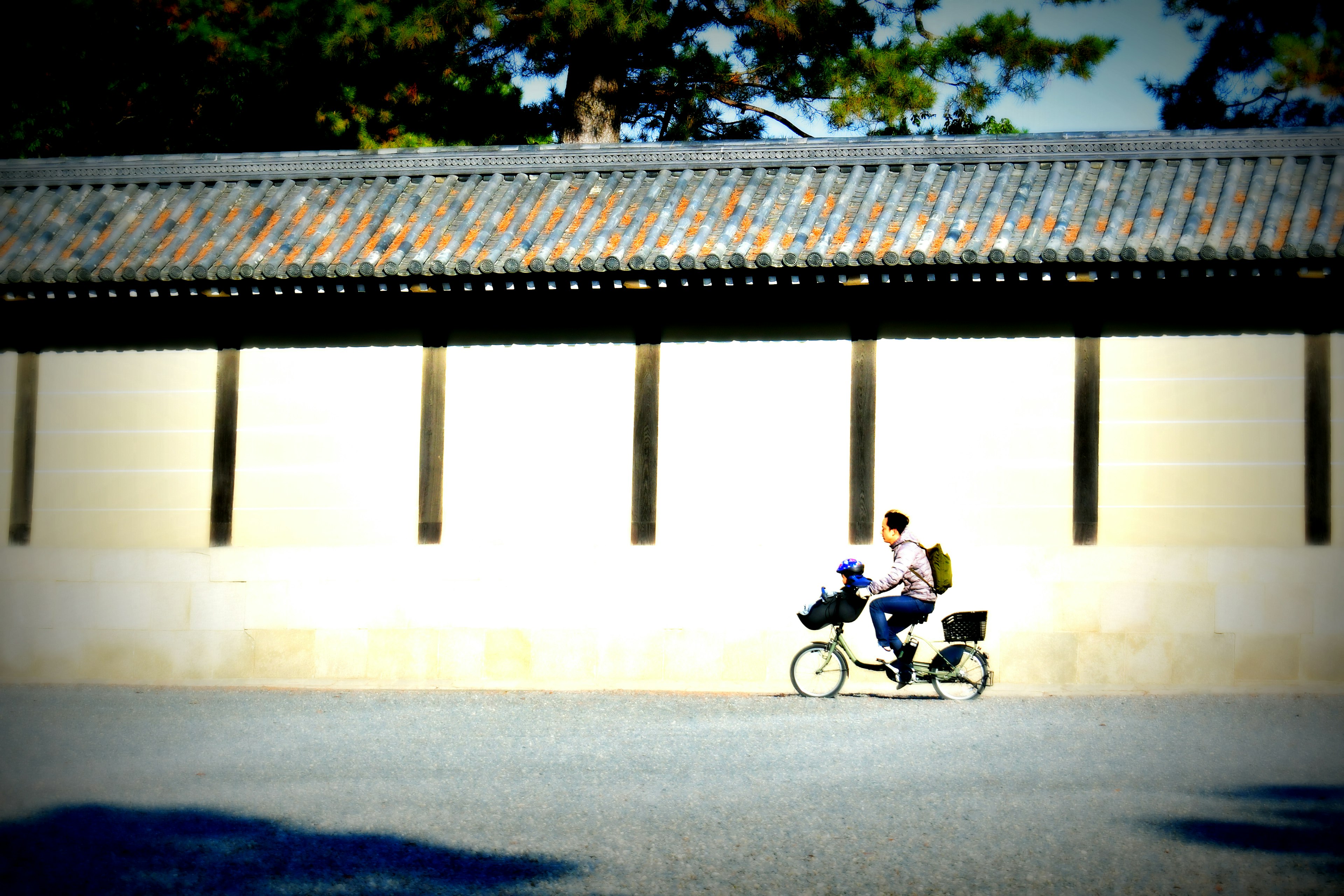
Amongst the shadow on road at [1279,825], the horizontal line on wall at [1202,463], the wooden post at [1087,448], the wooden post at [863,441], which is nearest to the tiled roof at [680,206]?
the wooden post at [863,441]

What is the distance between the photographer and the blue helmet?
988 centimetres

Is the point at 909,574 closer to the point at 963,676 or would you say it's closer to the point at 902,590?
the point at 902,590

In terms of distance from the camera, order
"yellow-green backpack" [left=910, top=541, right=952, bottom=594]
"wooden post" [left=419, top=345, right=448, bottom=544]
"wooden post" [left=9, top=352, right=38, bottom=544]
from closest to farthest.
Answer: "yellow-green backpack" [left=910, top=541, right=952, bottom=594], "wooden post" [left=419, top=345, right=448, bottom=544], "wooden post" [left=9, top=352, right=38, bottom=544]

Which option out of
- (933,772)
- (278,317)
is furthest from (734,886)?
(278,317)

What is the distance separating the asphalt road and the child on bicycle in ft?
1.90

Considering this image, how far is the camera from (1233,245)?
9.55 meters

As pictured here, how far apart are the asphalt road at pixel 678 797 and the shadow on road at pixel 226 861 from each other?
0.02 m

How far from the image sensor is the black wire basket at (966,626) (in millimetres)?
9828

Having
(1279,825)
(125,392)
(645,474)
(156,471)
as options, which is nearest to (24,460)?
(125,392)

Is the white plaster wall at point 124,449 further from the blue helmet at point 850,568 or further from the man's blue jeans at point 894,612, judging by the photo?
the man's blue jeans at point 894,612

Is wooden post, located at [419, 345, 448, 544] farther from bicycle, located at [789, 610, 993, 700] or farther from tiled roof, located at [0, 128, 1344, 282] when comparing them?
bicycle, located at [789, 610, 993, 700]

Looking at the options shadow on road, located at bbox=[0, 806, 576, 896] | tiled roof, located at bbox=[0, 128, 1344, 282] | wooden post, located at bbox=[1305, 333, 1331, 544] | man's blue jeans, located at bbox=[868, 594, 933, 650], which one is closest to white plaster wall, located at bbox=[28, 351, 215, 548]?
tiled roof, located at bbox=[0, 128, 1344, 282]

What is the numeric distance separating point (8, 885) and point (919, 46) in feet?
50.9

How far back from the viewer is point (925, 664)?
33.3 ft
